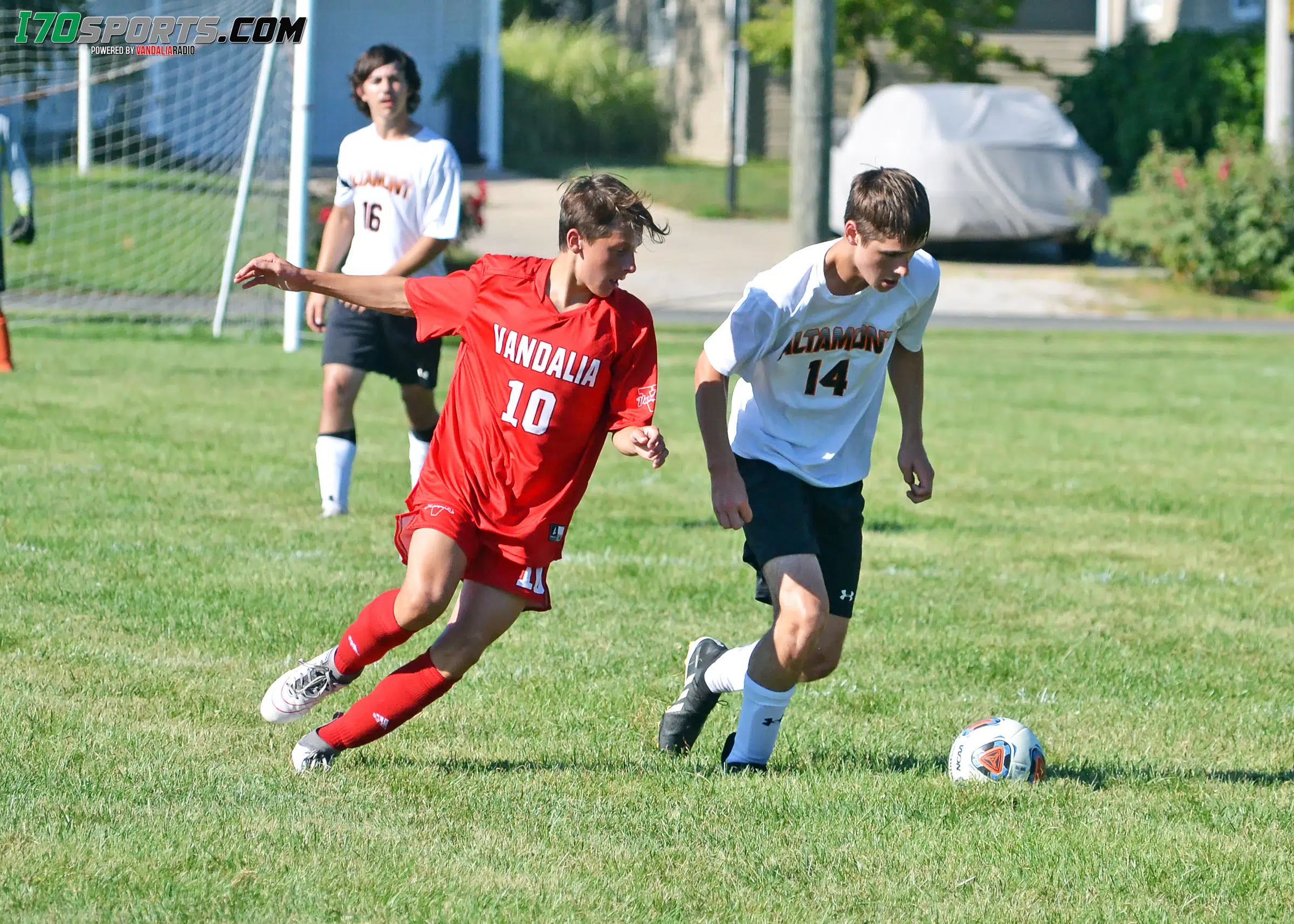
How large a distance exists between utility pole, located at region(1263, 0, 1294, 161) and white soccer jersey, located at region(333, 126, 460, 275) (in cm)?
1887

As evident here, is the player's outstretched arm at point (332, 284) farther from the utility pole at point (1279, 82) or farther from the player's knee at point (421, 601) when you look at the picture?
the utility pole at point (1279, 82)

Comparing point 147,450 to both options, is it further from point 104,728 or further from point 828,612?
point 828,612

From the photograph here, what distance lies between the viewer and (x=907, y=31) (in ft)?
112

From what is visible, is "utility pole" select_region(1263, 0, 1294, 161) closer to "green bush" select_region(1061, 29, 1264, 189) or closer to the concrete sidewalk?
the concrete sidewalk

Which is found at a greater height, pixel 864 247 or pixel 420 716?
pixel 864 247

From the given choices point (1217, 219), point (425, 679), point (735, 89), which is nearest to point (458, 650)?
point (425, 679)

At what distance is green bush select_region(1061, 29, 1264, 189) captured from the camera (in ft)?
106

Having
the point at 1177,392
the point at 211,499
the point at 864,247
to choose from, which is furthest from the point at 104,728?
the point at 1177,392

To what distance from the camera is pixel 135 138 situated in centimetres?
1984

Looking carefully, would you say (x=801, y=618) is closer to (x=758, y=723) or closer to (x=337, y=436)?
(x=758, y=723)

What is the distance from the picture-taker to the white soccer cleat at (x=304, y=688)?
4.70 meters

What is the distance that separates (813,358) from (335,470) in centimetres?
413

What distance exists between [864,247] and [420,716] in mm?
2058

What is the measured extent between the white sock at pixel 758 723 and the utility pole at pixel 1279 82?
71.0ft
